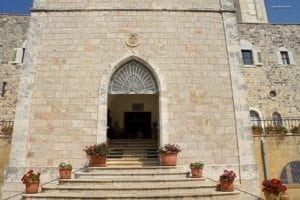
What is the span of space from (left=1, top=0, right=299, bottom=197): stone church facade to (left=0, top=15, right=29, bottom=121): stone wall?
28.5ft

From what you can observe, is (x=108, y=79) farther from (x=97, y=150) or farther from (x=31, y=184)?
(x=31, y=184)

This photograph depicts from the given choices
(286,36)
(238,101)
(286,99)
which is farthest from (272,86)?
(238,101)

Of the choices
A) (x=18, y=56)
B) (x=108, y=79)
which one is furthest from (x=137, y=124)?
(x=18, y=56)

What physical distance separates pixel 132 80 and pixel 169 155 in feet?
10.0

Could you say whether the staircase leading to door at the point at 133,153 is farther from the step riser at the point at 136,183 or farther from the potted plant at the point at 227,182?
the potted plant at the point at 227,182

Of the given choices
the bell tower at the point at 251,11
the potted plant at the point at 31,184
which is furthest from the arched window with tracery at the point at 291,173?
the bell tower at the point at 251,11

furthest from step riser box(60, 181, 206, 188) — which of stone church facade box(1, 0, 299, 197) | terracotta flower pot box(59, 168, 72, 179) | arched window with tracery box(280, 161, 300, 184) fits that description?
arched window with tracery box(280, 161, 300, 184)

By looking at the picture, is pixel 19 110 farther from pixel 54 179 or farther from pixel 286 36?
pixel 286 36

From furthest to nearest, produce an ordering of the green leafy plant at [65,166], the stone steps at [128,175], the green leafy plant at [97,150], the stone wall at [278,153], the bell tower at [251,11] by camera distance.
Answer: the bell tower at [251,11] < the stone wall at [278,153] < the green leafy plant at [97,150] < the green leafy plant at [65,166] < the stone steps at [128,175]

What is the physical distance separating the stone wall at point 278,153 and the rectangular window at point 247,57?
28.1ft

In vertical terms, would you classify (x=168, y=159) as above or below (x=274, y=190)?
above

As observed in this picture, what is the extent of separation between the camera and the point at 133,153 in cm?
1033

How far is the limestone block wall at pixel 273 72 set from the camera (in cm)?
1831

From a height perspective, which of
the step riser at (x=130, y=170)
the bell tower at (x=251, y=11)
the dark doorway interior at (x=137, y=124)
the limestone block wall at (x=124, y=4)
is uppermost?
the bell tower at (x=251, y=11)
